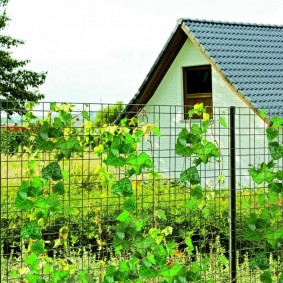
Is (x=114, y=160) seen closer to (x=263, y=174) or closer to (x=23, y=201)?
(x=23, y=201)

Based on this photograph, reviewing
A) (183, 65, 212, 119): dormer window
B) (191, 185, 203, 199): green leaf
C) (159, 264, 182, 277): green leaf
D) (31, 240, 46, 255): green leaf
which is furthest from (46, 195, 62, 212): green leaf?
(183, 65, 212, 119): dormer window

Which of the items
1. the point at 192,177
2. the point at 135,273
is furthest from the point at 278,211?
the point at 135,273

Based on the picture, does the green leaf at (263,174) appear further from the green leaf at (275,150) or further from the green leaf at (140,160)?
the green leaf at (140,160)

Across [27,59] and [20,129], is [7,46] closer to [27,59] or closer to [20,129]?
[27,59]

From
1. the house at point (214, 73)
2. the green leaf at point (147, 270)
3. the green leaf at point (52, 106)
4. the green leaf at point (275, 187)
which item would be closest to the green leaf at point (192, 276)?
the green leaf at point (147, 270)

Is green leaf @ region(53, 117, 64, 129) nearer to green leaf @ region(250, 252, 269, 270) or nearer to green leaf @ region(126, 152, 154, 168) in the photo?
green leaf @ region(126, 152, 154, 168)

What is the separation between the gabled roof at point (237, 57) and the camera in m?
15.8

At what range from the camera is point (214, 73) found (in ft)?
56.0

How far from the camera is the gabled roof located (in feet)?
51.9

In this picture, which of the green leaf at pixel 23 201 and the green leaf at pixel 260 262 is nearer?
the green leaf at pixel 23 201

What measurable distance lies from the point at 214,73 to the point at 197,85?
808mm

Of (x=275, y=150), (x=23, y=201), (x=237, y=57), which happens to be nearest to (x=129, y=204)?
(x=23, y=201)

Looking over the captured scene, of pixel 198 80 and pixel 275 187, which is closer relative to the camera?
pixel 275 187

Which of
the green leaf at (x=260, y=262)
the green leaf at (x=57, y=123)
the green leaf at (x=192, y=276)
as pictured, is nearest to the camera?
the green leaf at (x=57, y=123)
